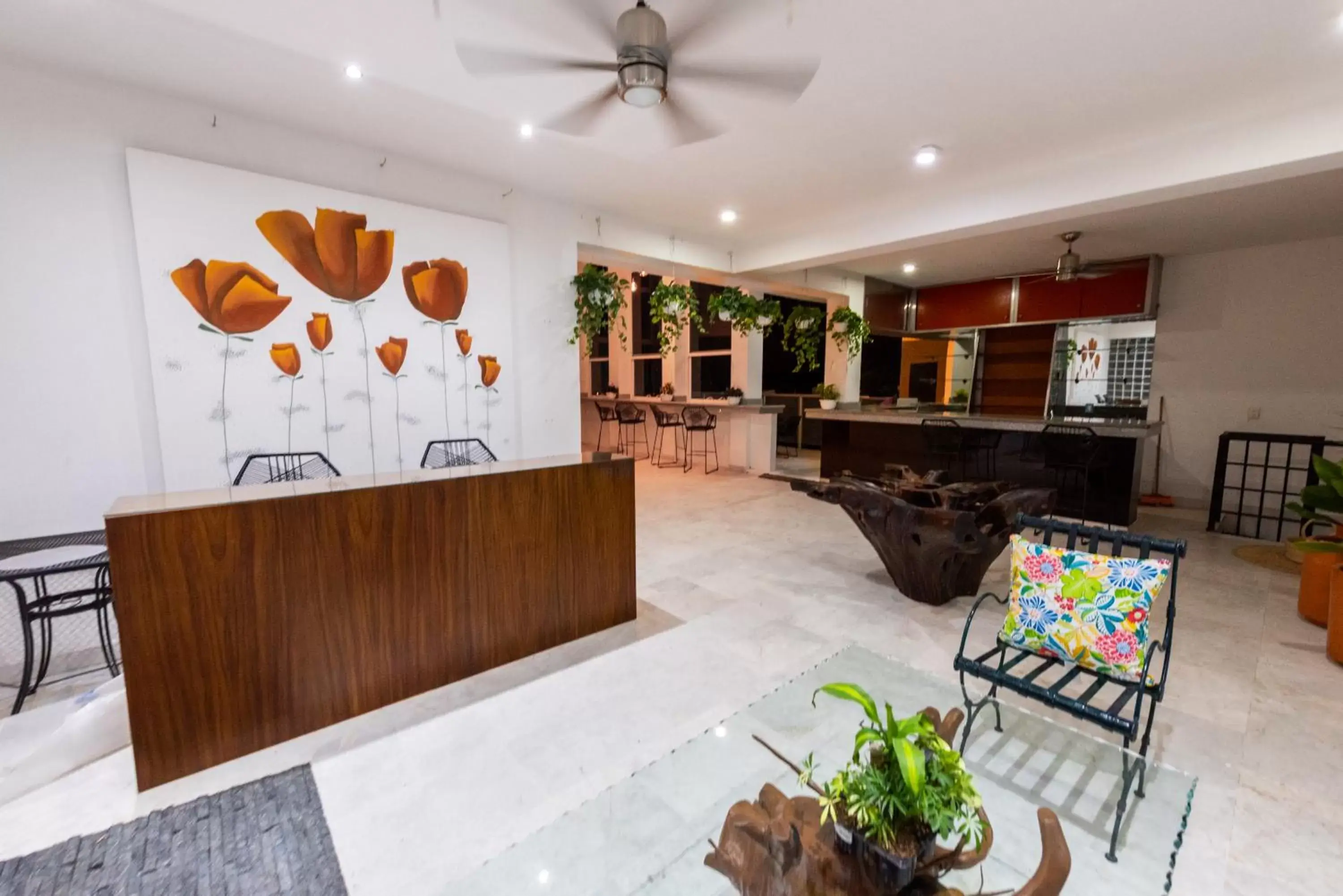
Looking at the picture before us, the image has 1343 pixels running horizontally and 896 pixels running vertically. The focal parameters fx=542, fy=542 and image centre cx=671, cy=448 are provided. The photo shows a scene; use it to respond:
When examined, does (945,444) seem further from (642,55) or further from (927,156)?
(642,55)

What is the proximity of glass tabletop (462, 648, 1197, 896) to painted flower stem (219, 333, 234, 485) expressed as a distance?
319 cm

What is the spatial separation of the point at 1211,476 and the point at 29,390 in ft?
31.8

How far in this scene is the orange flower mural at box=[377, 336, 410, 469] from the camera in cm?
383

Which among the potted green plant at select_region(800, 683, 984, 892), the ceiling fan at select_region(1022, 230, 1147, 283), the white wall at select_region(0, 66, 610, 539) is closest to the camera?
the potted green plant at select_region(800, 683, 984, 892)

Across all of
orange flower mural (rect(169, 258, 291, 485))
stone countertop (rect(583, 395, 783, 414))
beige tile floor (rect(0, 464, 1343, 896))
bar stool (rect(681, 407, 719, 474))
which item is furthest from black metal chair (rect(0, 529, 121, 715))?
stone countertop (rect(583, 395, 783, 414))

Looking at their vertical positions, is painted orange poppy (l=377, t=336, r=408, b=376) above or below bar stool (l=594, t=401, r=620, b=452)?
above

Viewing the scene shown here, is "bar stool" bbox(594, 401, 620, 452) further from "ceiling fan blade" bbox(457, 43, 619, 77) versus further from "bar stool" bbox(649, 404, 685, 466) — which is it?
"ceiling fan blade" bbox(457, 43, 619, 77)

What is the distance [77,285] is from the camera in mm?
2877

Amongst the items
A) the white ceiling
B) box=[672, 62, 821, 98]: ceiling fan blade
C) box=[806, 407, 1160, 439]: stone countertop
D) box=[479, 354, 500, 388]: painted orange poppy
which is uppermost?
the white ceiling

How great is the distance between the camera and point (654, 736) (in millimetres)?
2023

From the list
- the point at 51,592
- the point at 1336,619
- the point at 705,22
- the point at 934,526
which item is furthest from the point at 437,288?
the point at 1336,619

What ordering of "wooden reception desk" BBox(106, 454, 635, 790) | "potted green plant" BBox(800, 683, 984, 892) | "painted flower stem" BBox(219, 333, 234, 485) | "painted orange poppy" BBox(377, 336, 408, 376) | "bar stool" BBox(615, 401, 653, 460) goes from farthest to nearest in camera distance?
"bar stool" BBox(615, 401, 653, 460) < "painted orange poppy" BBox(377, 336, 408, 376) < "painted flower stem" BBox(219, 333, 234, 485) < "wooden reception desk" BBox(106, 454, 635, 790) < "potted green plant" BBox(800, 683, 984, 892)

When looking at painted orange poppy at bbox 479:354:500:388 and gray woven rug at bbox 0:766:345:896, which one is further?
painted orange poppy at bbox 479:354:500:388

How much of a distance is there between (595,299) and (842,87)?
2506mm
